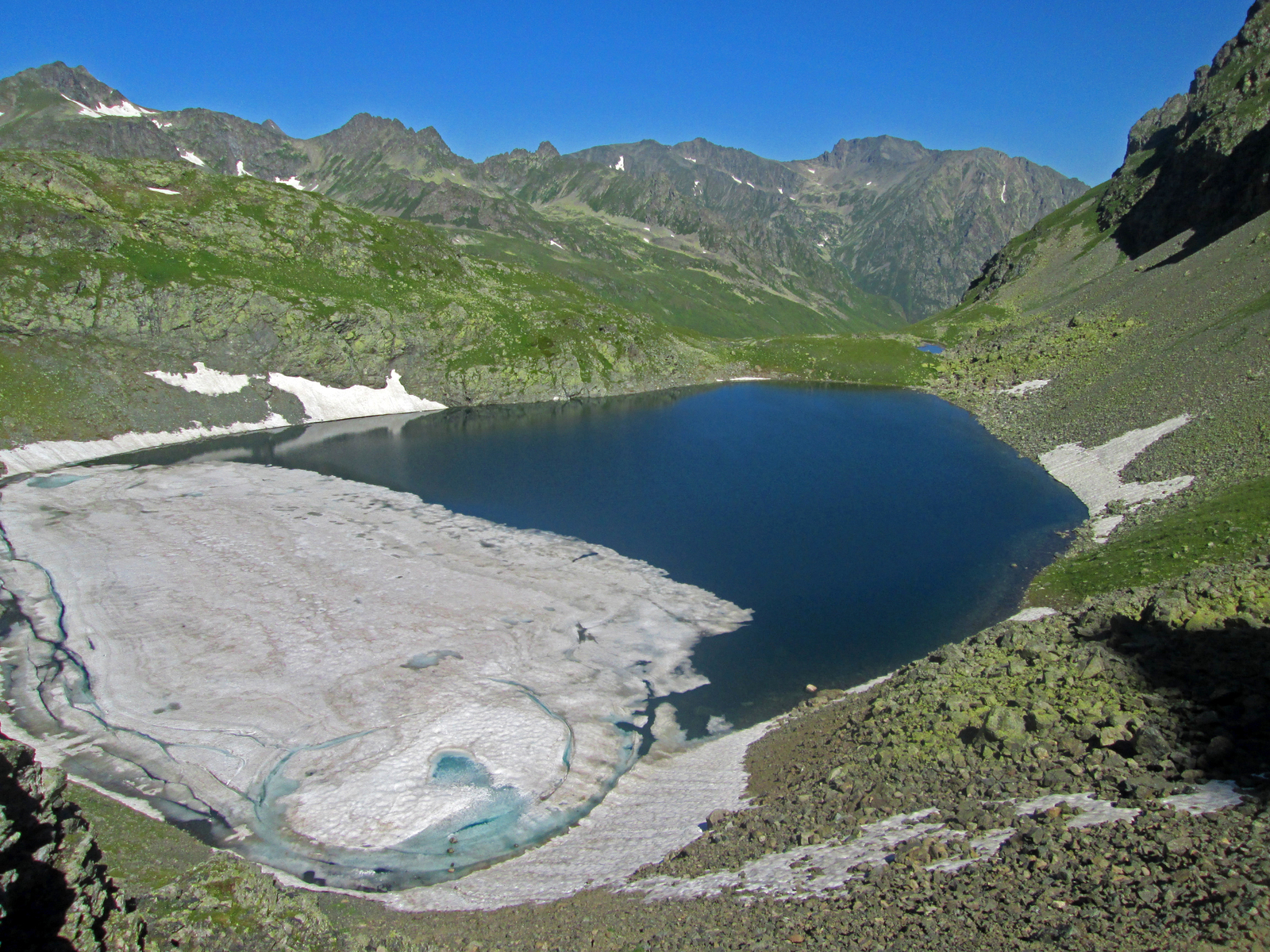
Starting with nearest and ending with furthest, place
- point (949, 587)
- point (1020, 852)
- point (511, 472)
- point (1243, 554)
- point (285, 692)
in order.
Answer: point (1020, 852) → point (285, 692) → point (1243, 554) → point (949, 587) → point (511, 472)

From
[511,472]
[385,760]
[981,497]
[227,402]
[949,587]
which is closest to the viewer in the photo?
[385,760]

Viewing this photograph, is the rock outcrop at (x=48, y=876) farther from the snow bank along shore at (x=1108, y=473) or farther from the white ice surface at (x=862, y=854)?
the snow bank along shore at (x=1108, y=473)

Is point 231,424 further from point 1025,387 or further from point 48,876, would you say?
point 1025,387

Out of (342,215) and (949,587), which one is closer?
(949,587)

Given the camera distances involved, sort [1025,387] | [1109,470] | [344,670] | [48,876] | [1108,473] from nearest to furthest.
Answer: [48,876] < [344,670] < [1108,473] < [1109,470] < [1025,387]

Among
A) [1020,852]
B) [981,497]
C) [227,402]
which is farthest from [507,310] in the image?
[1020,852]

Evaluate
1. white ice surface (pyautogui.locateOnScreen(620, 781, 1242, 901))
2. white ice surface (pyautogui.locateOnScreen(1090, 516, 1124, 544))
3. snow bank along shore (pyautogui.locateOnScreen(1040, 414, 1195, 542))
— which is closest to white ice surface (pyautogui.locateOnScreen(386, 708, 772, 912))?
white ice surface (pyautogui.locateOnScreen(620, 781, 1242, 901))

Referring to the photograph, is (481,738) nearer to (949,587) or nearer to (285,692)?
(285,692)

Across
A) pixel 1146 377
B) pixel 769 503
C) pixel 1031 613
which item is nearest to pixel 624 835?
pixel 1031 613
